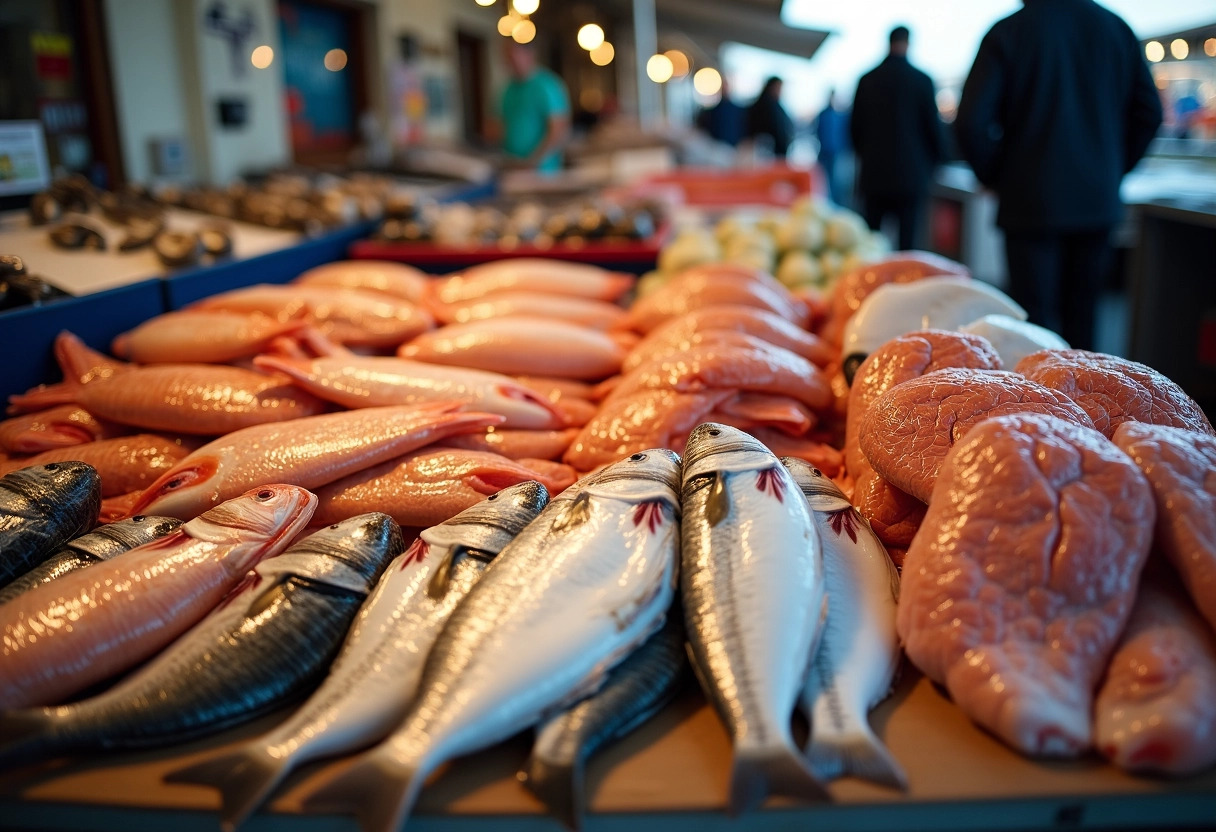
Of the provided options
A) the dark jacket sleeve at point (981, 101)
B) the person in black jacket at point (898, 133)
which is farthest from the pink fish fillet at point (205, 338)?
the person in black jacket at point (898, 133)

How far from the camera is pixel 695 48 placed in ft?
83.0

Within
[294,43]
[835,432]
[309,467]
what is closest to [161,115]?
[294,43]

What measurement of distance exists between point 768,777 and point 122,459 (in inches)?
63.3

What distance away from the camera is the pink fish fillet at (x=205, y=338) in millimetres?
2201

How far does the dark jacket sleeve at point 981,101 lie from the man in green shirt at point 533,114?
4.62 m

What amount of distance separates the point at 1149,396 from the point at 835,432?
76 centimetres

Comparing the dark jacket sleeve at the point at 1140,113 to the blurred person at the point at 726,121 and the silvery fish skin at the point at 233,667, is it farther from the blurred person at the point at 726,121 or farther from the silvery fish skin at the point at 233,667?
the blurred person at the point at 726,121

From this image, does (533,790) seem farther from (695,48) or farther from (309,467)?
(695,48)

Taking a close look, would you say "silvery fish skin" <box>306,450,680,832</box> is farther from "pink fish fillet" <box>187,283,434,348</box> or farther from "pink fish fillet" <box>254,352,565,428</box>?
"pink fish fillet" <box>187,283,434,348</box>

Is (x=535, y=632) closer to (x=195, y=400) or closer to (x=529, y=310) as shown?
(x=195, y=400)

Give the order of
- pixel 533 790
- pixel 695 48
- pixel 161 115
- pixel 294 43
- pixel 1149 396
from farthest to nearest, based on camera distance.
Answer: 1. pixel 695 48
2. pixel 294 43
3. pixel 161 115
4. pixel 1149 396
5. pixel 533 790

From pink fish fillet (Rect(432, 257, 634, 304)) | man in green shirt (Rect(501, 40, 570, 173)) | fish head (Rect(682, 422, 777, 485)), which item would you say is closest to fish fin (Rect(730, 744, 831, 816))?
fish head (Rect(682, 422, 777, 485))

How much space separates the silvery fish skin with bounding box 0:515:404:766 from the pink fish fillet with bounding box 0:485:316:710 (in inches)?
1.8

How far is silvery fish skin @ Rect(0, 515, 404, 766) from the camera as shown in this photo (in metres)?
1.09
